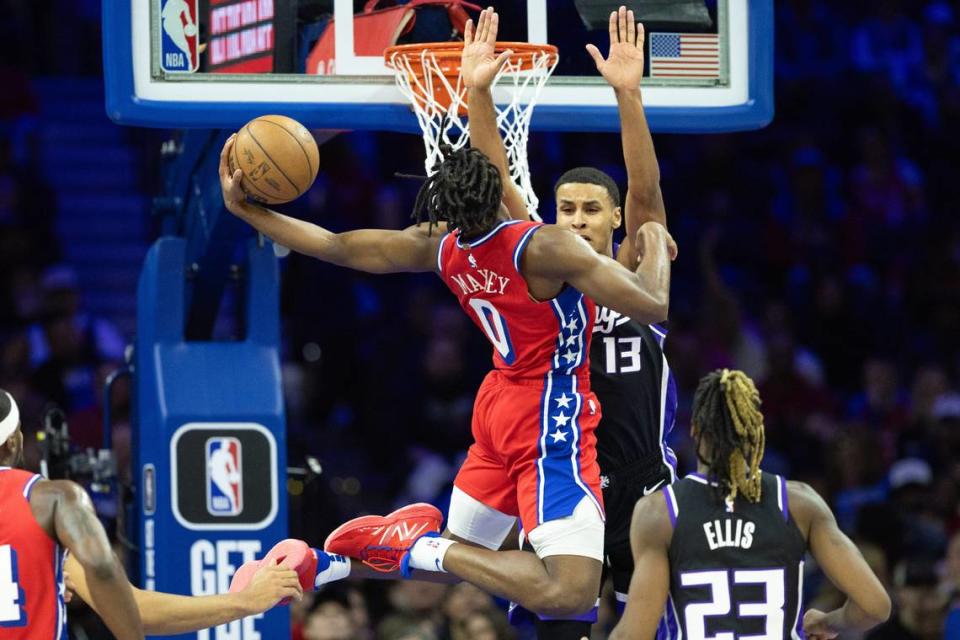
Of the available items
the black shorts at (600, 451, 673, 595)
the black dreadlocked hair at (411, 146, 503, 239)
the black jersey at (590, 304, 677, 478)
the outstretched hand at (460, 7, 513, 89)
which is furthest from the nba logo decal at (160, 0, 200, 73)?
the black shorts at (600, 451, 673, 595)

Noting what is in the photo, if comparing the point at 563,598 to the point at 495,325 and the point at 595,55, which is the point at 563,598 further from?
the point at 595,55

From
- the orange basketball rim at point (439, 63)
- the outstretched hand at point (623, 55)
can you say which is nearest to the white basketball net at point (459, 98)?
the orange basketball rim at point (439, 63)

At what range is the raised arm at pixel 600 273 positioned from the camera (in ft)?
18.8

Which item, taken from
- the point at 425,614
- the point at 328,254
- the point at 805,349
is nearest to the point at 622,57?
the point at 328,254

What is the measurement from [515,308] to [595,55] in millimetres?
1106

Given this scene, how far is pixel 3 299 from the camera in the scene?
12.2 m

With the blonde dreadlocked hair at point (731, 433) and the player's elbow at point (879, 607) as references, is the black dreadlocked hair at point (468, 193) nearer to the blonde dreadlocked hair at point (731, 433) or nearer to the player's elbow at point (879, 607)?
the blonde dreadlocked hair at point (731, 433)

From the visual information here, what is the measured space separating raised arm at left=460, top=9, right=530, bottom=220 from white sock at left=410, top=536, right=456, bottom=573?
46.5 inches

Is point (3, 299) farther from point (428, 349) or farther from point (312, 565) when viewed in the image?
point (312, 565)

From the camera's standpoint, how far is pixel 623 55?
256 inches

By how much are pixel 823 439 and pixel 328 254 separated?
6156 mm

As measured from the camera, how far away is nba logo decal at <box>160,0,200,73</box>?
6723 millimetres

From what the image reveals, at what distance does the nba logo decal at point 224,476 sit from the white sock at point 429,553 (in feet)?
4.83

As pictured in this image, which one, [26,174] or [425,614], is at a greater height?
[26,174]
